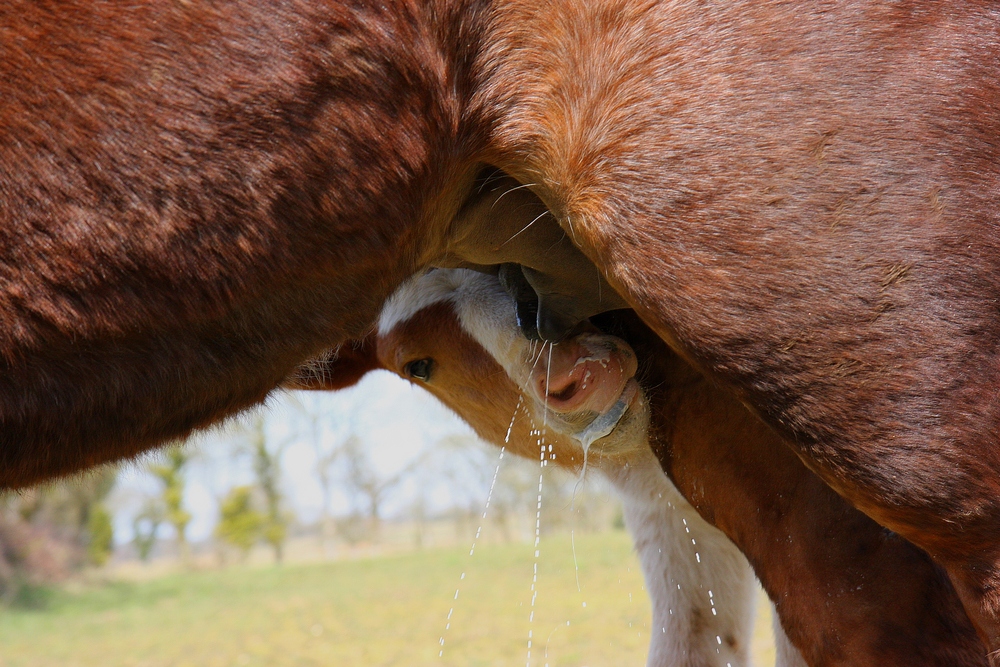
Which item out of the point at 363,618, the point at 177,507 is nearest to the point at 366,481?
the point at 177,507

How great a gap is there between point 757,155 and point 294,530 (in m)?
22.2

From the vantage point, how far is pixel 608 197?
138 centimetres

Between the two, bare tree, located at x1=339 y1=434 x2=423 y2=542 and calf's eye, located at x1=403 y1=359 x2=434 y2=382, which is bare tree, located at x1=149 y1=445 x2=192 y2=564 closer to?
bare tree, located at x1=339 y1=434 x2=423 y2=542

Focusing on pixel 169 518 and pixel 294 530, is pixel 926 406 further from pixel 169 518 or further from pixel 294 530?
pixel 294 530

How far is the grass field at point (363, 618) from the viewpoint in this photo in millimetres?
6184

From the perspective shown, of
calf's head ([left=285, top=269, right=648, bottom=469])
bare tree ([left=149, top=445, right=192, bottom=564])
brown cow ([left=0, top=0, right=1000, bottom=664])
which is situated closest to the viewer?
brown cow ([left=0, top=0, right=1000, bottom=664])

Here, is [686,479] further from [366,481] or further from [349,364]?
[366,481]

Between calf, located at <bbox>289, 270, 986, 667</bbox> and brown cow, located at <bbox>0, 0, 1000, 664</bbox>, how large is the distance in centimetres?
53

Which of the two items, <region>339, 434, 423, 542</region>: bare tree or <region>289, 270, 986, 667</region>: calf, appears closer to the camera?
<region>289, 270, 986, 667</region>: calf

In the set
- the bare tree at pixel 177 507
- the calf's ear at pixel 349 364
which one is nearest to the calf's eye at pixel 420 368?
the calf's ear at pixel 349 364

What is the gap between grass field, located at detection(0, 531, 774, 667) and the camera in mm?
6184

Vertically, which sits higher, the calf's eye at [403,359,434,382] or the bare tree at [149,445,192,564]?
the calf's eye at [403,359,434,382]

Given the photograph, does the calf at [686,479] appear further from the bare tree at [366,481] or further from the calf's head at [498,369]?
the bare tree at [366,481]

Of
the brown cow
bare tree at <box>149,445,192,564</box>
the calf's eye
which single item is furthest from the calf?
bare tree at <box>149,445,192,564</box>
